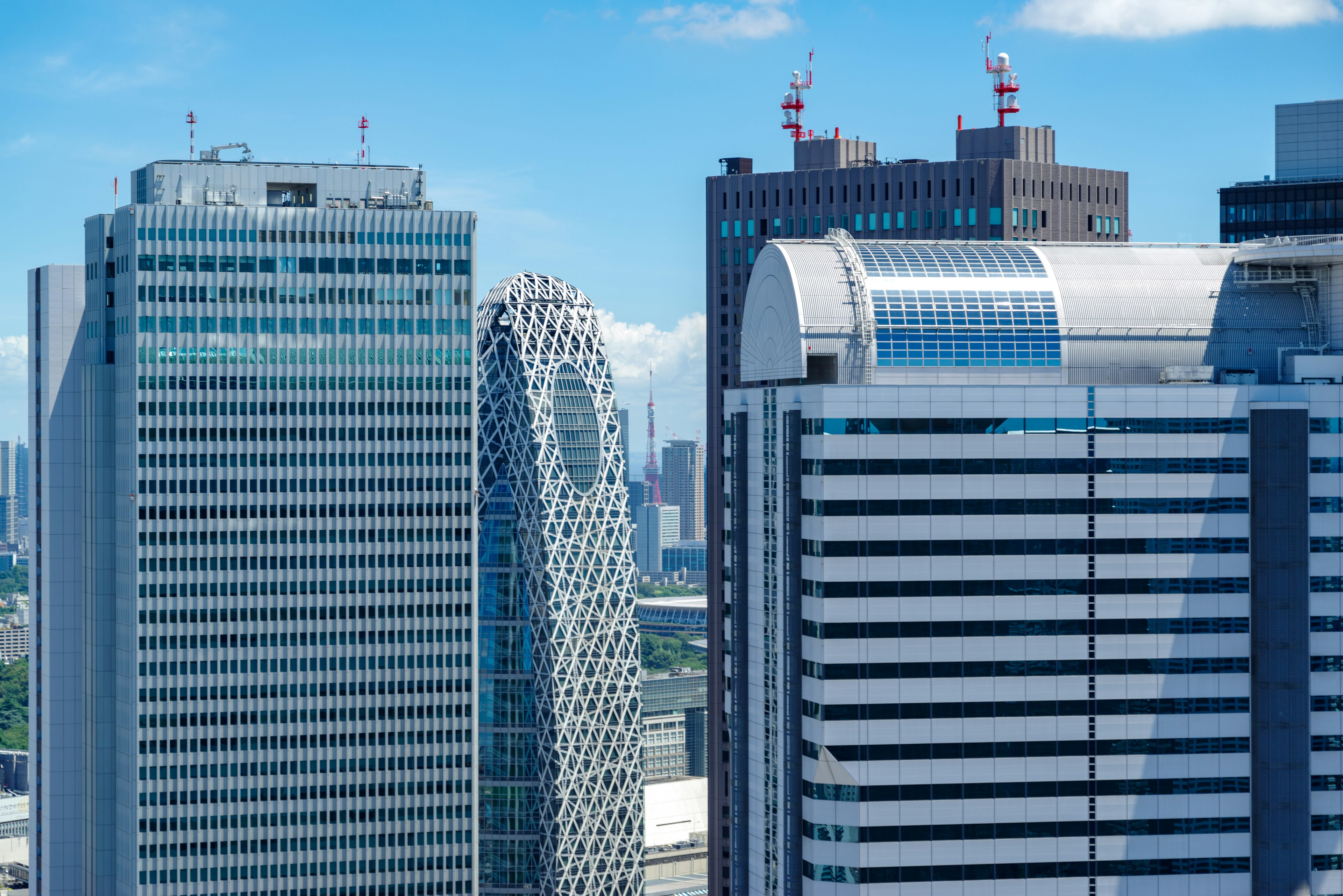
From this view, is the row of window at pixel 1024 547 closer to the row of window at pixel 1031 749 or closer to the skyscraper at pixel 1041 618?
the skyscraper at pixel 1041 618

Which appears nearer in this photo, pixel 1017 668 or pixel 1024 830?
pixel 1024 830

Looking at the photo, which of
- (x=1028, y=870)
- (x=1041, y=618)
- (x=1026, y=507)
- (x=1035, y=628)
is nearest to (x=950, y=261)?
(x=1026, y=507)

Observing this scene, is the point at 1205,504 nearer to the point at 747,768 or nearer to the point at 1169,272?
the point at 1169,272

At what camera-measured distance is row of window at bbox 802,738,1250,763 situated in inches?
4956

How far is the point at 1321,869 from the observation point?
130000mm

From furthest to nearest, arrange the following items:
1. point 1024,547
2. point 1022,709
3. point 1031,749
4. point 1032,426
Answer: point 1032,426
point 1024,547
point 1022,709
point 1031,749

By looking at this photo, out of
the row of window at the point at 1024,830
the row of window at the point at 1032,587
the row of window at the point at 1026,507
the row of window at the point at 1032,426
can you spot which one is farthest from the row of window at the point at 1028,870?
the row of window at the point at 1032,426

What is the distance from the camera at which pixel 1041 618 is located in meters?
128

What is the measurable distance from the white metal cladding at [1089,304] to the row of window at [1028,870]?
123 feet

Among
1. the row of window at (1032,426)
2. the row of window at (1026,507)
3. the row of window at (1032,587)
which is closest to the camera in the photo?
the row of window at (1032,587)

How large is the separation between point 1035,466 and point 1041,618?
37.9ft

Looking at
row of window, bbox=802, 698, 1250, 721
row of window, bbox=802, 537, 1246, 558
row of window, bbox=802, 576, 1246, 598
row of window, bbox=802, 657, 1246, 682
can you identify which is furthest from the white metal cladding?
row of window, bbox=802, 698, 1250, 721

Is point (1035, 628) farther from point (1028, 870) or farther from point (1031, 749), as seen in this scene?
point (1028, 870)

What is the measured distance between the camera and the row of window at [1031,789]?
12581 cm
